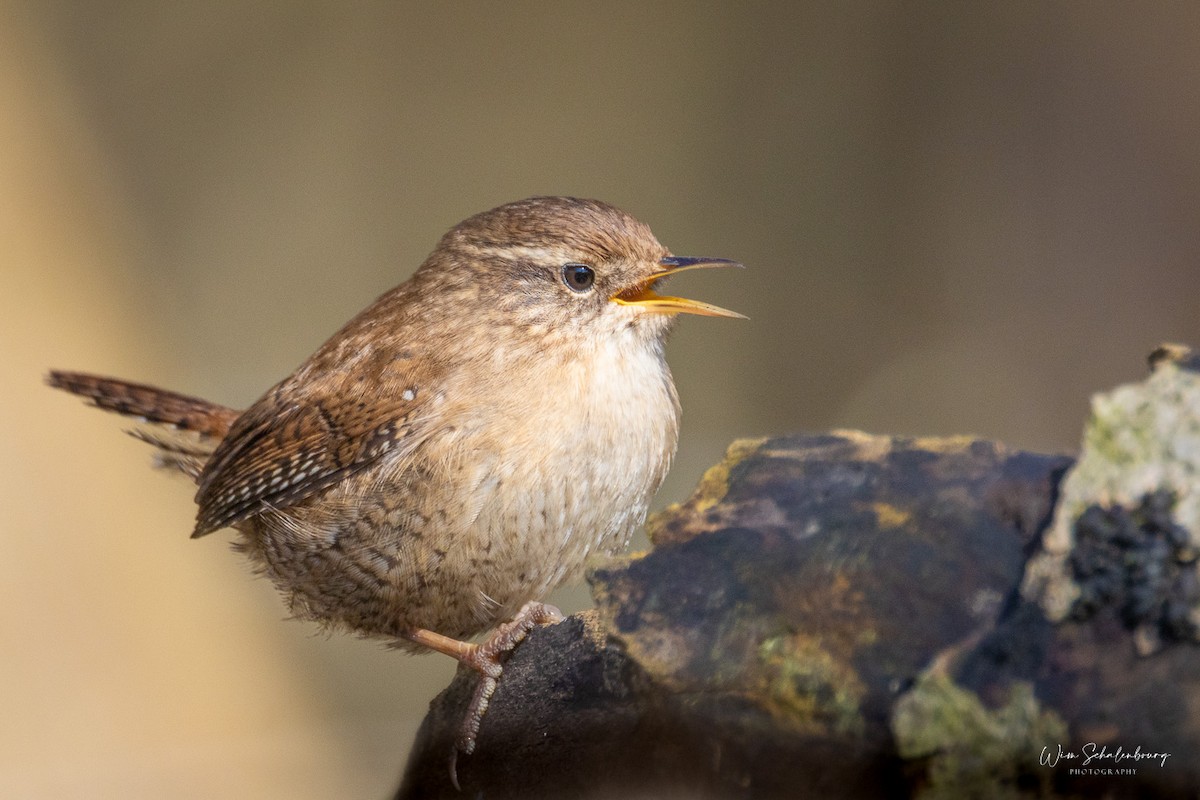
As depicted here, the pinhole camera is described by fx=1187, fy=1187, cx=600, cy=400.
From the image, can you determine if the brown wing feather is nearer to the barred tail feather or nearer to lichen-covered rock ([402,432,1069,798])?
the barred tail feather

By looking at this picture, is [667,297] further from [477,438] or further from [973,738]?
[973,738]

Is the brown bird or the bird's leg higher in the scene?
the brown bird

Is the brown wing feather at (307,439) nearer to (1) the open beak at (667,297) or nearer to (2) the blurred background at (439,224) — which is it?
(1) the open beak at (667,297)

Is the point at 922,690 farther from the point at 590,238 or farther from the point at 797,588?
the point at 590,238

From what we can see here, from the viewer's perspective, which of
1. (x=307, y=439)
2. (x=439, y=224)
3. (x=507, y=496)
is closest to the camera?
(x=507, y=496)

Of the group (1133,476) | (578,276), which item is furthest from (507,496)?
(1133,476)

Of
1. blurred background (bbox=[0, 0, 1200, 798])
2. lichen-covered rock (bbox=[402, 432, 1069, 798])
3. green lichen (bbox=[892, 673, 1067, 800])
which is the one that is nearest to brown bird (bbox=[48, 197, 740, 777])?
lichen-covered rock (bbox=[402, 432, 1069, 798])
